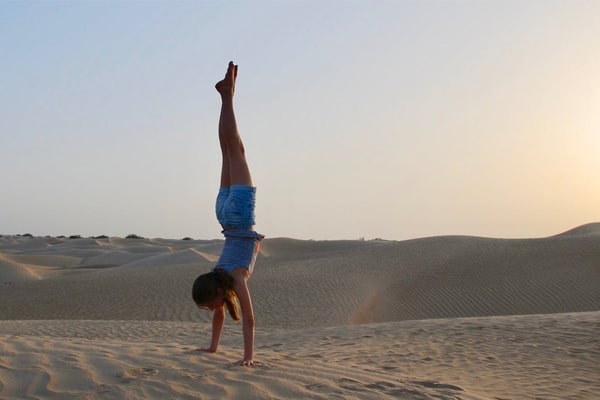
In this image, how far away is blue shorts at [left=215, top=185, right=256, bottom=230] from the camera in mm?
5543

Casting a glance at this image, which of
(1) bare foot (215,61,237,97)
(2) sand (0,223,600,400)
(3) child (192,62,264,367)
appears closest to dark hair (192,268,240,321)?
(3) child (192,62,264,367)

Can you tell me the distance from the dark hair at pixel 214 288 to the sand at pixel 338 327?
0.53 meters

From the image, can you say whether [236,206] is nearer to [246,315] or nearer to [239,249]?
[239,249]

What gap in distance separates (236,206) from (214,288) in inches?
26.9

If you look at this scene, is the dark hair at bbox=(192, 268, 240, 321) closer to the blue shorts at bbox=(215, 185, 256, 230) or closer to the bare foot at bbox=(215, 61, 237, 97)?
the blue shorts at bbox=(215, 185, 256, 230)

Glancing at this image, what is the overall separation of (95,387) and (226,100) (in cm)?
254

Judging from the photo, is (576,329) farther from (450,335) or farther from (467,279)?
(467,279)

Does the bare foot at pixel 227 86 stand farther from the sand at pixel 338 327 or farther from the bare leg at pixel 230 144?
the sand at pixel 338 327

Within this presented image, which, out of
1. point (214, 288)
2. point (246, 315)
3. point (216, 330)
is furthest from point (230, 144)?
point (216, 330)

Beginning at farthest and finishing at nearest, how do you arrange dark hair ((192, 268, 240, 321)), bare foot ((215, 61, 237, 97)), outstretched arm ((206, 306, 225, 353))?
outstretched arm ((206, 306, 225, 353)) < bare foot ((215, 61, 237, 97)) < dark hair ((192, 268, 240, 321))

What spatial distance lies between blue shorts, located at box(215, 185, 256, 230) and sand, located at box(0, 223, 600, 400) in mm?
1164

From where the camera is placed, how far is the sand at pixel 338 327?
5211mm

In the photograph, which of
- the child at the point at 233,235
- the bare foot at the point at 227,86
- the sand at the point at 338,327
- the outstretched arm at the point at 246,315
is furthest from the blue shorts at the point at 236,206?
the sand at the point at 338,327

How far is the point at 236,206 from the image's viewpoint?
219 inches
